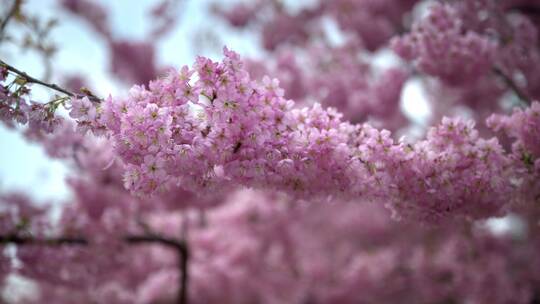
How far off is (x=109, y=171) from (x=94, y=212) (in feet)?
1.97

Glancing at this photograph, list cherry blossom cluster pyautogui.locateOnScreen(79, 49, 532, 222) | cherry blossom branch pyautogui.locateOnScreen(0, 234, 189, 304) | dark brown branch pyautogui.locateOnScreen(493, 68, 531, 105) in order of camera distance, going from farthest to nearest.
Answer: cherry blossom branch pyautogui.locateOnScreen(0, 234, 189, 304), dark brown branch pyautogui.locateOnScreen(493, 68, 531, 105), cherry blossom cluster pyautogui.locateOnScreen(79, 49, 532, 222)

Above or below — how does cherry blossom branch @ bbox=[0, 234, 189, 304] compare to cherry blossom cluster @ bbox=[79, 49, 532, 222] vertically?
above

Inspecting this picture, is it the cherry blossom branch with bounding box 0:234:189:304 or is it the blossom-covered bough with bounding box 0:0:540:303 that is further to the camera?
the cherry blossom branch with bounding box 0:234:189:304

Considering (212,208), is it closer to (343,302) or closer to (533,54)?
(343,302)

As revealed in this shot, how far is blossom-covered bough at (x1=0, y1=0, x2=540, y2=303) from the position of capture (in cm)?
219

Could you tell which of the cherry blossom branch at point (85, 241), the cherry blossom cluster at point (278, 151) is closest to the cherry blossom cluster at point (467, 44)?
the cherry blossom cluster at point (278, 151)

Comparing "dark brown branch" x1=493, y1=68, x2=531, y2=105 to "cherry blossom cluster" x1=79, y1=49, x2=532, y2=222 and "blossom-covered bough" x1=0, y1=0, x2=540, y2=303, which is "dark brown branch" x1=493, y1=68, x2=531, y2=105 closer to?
"blossom-covered bough" x1=0, y1=0, x2=540, y2=303

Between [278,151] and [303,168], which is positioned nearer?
[278,151]

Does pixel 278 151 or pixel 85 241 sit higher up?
pixel 85 241

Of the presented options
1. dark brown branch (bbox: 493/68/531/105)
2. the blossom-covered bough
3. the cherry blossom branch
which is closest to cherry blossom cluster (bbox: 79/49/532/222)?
the blossom-covered bough

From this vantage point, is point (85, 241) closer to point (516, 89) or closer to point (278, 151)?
point (278, 151)

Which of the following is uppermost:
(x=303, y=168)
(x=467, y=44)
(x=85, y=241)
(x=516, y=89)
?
(x=467, y=44)

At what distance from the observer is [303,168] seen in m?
2.39

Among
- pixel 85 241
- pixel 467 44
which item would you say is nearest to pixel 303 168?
pixel 467 44
